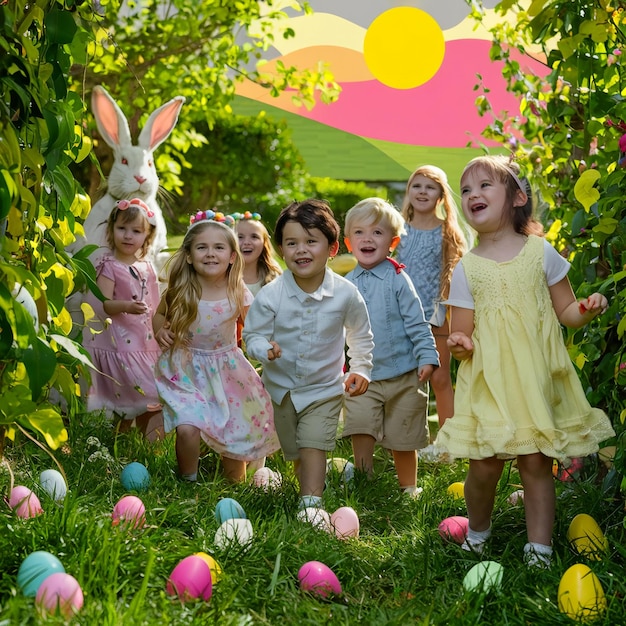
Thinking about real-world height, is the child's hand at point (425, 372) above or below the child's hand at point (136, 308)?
below

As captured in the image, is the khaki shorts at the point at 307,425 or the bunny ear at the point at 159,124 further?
the bunny ear at the point at 159,124

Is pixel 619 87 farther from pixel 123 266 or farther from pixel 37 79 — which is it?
pixel 123 266

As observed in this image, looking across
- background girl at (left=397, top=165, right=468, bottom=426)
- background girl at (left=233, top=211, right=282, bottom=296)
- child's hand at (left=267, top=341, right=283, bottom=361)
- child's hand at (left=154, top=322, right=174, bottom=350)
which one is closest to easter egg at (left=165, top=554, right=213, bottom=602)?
child's hand at (left=267, top=341, right=283, bottom=361)

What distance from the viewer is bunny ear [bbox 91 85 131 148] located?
5188 mm

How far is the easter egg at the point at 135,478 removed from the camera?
3.35 m

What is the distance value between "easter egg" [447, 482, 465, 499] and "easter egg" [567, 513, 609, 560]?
73 cm

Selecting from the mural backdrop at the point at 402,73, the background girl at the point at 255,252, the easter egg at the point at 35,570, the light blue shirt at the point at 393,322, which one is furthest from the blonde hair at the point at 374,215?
the mural backdrop at the point at 402,73

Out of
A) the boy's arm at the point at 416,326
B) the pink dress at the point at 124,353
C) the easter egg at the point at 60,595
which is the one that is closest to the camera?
the easter egg at the point at 60,595

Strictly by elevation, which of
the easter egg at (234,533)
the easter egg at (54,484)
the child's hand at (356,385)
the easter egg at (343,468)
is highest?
the child's hand at (356,385)

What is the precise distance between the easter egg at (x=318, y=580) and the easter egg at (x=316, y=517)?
442mm

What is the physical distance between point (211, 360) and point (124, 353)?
92cm

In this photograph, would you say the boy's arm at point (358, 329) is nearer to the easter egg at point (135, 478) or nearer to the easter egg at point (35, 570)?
the easter egg at point (135, 478)

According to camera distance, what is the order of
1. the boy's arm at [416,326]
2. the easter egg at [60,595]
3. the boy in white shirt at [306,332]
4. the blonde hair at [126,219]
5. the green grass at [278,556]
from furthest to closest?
the blonde hair at [126,219] < the boy's arm at [416,326] < the boy in white shirt at [306,332] < the green grass at [278,556] < the easter egg at [60,595]

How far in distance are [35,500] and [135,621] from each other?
0.81 metres
